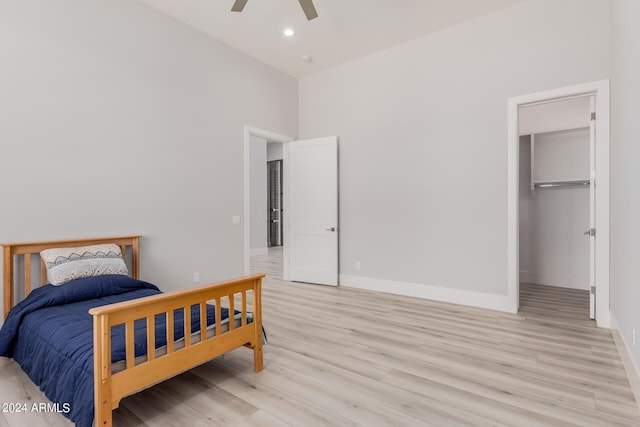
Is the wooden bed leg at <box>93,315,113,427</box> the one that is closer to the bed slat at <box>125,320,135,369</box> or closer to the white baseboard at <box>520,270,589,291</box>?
the bed slat at <box>125,320,135,369</box>

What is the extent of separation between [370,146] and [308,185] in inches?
44.3

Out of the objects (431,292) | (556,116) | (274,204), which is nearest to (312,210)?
(431,292)

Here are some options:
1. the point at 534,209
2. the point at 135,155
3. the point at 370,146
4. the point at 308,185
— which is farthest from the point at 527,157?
the point at 135,155

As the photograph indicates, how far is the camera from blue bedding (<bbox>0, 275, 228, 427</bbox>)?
1.67 meters

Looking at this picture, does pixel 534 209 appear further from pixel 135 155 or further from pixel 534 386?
pixel 135 155

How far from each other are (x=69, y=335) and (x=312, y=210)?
3.56 meters

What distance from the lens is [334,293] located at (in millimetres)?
4543

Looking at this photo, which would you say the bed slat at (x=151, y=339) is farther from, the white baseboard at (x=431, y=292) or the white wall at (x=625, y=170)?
the white baseboard at (x=431, y=292)

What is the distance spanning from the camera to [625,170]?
2.36 m

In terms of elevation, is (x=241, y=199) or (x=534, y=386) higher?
(x=241, y=199)

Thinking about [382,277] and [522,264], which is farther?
[522,264]

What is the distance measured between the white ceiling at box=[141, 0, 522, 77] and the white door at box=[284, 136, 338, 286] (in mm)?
1293

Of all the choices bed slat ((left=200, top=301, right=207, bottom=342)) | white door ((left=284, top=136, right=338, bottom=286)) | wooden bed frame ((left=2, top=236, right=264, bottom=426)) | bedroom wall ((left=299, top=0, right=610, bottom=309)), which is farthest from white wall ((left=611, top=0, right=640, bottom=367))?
white door ((left=284, top=136, right=338, bottom=286))

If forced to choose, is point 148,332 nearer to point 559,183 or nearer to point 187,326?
point 187,326
